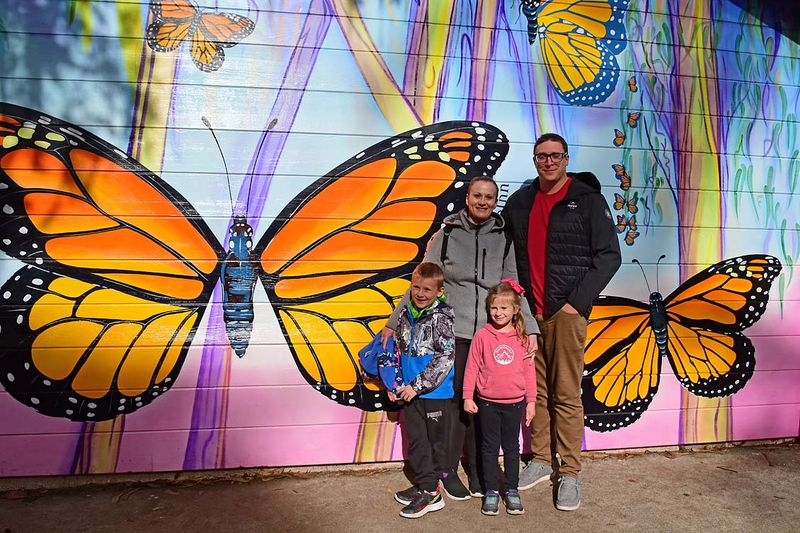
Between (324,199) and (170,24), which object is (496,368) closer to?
(324,199)

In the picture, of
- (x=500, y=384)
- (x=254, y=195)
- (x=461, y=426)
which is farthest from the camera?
(x=254, y=195)

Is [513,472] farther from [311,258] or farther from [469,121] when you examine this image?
[469,121]

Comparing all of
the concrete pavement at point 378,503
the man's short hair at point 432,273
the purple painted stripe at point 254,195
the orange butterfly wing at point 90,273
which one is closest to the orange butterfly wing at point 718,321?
the concrete pavement at point 378,503

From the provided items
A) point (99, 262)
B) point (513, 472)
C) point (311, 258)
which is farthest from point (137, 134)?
point (513, 472)

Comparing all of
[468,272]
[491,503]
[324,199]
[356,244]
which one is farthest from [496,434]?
[324,199]

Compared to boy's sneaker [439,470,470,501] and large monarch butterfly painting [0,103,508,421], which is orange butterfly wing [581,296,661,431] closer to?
boy's sneaker [439,470,470,501]

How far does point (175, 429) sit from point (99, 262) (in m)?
0.97

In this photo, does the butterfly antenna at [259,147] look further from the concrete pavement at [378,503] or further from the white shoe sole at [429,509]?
the white shoe sole at [429,509]

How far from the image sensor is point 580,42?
3379 mm

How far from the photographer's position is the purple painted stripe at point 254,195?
3104mm

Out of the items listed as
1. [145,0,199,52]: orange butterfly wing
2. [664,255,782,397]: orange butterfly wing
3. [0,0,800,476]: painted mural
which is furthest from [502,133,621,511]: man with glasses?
[145,0,199,52]: orange butterfly wing

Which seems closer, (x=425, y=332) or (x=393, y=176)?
(x=425, y=332)

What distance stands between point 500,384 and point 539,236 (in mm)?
756

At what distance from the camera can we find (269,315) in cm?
313
